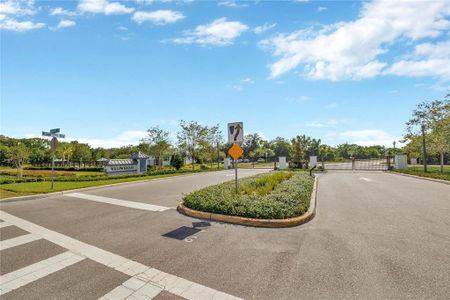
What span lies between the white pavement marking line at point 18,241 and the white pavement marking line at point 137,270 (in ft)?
0.52

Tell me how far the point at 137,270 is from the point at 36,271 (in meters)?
1.67

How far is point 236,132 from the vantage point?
28.2 ft

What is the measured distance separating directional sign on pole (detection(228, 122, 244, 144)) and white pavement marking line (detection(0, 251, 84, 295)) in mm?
5848

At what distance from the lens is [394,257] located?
3986 millimetres

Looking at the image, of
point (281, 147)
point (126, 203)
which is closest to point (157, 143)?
point (126, 203)

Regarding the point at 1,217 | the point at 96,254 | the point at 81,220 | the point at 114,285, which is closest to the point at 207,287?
the point at 114,285

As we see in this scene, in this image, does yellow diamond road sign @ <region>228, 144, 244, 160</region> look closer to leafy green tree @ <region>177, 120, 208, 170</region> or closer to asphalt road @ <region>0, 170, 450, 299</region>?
asphalt road @ <region>0, 170, 450, 299</region>

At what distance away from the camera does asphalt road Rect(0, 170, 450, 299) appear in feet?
10.4

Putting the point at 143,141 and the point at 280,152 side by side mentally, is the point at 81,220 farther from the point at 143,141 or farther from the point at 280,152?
the point at 280,152

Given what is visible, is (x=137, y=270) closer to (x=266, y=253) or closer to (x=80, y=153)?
(x=266, y=253)

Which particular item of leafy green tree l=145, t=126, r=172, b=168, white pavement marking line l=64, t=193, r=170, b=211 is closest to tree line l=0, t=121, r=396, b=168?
leafy green tree l=145, t=126, r=172, b=168

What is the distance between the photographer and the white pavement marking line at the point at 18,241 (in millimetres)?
4844

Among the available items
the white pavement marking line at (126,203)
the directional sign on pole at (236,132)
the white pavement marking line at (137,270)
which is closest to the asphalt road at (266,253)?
the white pavement marking line at (137,270)

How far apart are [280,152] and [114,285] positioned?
3153 inches
